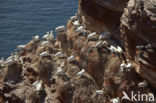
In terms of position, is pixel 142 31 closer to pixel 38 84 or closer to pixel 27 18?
pixel 38 84

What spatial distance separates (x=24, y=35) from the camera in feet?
126

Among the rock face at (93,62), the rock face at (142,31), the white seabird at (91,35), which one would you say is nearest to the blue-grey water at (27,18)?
the rock face at (93,62)

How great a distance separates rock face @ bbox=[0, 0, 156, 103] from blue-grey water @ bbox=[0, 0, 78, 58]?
14387 millimetres

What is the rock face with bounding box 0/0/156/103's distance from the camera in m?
15.2

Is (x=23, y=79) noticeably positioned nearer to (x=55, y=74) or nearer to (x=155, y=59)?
(x=55, y=74)

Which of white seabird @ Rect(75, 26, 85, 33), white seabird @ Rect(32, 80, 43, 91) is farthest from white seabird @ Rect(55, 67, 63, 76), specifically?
white seabird @ Rect(75, 26, 85, 33)

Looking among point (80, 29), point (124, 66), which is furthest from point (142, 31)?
point (80, 29)

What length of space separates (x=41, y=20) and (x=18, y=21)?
2857 mm

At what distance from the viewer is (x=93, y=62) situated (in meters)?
18.7

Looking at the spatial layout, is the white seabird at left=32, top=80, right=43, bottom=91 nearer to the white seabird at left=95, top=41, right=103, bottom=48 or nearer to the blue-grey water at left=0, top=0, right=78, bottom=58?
the white seabird at left=95, top=41, right=103, bottom=48

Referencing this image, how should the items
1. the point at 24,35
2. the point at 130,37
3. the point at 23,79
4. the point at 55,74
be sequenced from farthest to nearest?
the point at 24,35 → the point at 23,79 → the point at 55,74 → the point at 130,37

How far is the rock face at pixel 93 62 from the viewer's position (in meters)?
15.2

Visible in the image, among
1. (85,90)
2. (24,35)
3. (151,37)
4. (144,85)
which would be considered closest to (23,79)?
(85,90)

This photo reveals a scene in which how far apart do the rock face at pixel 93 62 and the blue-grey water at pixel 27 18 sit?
566 inches
